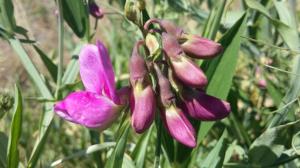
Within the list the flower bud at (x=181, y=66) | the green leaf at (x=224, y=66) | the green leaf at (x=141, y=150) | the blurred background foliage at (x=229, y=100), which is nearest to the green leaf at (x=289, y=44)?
the blurred background foliage at (x=229, y=100)

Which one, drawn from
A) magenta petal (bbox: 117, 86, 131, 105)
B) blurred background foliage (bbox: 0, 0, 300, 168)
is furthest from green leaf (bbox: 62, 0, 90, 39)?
magenta petal (bbox: 117, 86, 131, 105)

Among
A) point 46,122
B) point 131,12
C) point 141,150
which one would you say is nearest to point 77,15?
point 46,122

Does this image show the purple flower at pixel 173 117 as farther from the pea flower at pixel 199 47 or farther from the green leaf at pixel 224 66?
the green leaf at pixel 224 66

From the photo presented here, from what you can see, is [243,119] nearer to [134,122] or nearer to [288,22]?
[288,22]

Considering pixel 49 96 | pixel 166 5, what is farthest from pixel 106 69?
pixel 166 5

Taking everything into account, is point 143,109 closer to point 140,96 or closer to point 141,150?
point 140,96

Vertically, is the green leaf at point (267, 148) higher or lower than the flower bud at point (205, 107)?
lower

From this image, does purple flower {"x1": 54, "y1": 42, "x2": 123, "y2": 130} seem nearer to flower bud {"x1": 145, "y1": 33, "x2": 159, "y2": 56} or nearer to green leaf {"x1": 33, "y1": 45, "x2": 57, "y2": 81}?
flower bud {"x1": 145, "y1": 33, "x2": 159, "y2": 56}
